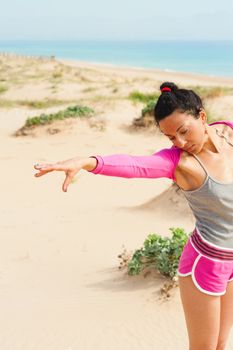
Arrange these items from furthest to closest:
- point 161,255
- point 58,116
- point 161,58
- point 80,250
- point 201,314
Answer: point 161,58, point 58,116, point 80,250, point 161,255, point 201,314

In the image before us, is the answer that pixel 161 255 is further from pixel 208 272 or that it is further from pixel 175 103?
pixel 175 103

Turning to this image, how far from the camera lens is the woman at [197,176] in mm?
2500

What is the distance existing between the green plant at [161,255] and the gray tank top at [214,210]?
2.16m

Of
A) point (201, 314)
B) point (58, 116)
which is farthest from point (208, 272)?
point (58, 116)

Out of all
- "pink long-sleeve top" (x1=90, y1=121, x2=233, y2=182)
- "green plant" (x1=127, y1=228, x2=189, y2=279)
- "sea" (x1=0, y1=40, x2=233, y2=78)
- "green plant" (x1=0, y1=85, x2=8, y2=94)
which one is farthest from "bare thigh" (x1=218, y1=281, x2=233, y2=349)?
"sea" (x1=0, y1=40, x2=233, y2=78)

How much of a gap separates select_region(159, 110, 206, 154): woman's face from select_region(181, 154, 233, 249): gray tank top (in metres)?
0.06

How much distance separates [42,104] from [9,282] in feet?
42.1

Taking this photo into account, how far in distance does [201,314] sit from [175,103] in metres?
1.00

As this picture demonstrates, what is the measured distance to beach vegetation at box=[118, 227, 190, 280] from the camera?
15.4 ft

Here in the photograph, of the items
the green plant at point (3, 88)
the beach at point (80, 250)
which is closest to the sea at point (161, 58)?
the green plant at point (3, 88)

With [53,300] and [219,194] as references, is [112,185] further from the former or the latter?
[219,194]

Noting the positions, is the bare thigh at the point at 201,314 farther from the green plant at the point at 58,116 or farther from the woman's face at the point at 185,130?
the green plant at the point at 58,116

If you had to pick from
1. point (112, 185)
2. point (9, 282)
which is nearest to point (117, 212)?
point (112, 185)

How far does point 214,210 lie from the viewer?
2.53 metres
